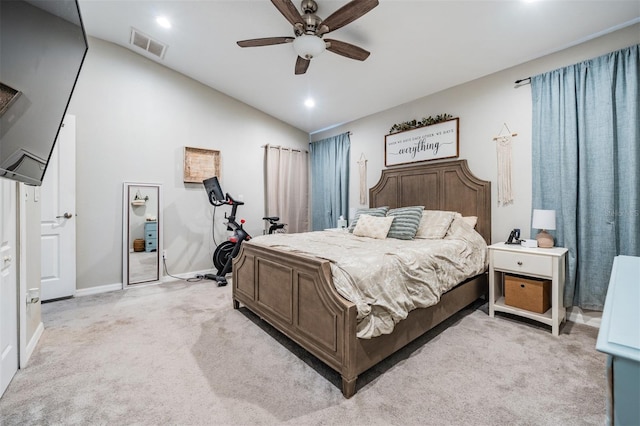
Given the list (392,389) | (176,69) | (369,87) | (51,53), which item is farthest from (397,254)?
(176,69)

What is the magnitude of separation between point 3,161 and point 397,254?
2093 millimetres

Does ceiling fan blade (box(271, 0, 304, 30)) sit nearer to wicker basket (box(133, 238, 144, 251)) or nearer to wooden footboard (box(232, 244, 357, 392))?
wooden footboard (box(232, 244, 357, 392))

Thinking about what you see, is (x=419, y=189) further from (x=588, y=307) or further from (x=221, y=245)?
(x=221, y=245)

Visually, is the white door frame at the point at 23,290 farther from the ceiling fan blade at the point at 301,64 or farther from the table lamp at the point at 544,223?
the table lamp at the point at 544,223

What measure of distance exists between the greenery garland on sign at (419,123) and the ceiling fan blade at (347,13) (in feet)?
6.57

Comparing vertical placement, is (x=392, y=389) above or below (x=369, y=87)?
below

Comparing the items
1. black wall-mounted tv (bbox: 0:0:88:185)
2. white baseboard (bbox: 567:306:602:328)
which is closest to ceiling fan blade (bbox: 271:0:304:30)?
black wall-mounted tv (bbox: 0:0:88:185)

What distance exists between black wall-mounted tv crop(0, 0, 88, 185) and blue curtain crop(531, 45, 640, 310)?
3.65 meters

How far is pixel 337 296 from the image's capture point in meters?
1.64

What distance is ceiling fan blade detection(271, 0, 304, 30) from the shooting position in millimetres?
1960

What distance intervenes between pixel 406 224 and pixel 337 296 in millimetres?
1734

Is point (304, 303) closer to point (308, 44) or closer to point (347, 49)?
point (308, 44)

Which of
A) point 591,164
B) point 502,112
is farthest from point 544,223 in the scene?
point 502,112

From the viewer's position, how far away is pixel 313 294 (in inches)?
72.1
